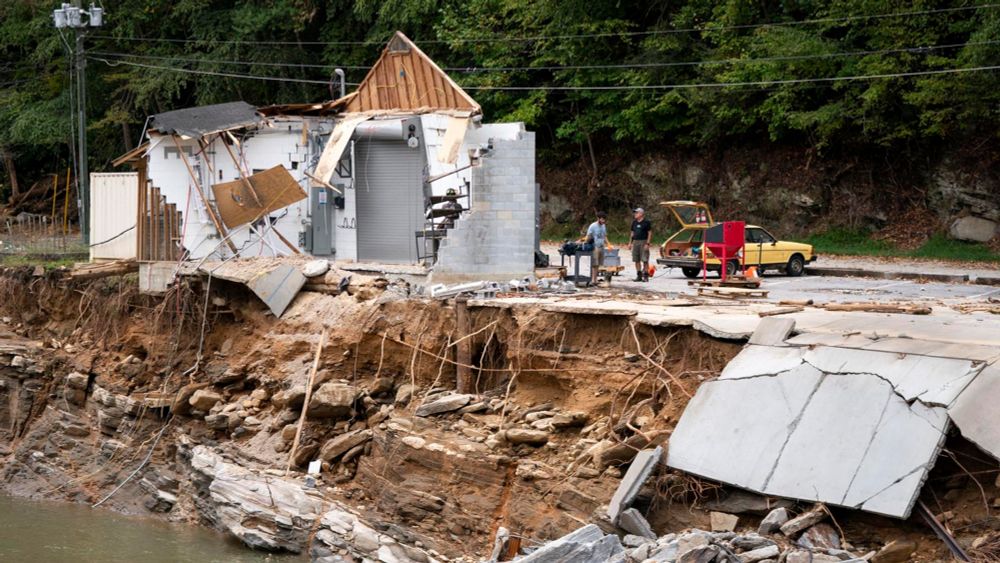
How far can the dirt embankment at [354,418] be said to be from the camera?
1495 centimetres

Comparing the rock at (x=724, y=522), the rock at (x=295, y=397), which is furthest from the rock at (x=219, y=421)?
the rock at (x=724, y=522)

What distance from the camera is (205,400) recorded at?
21.6 metres

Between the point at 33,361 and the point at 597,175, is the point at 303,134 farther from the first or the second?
the point at 597,175

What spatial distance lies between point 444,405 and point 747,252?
12.3 m

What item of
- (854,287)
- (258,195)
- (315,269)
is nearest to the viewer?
(315,269)

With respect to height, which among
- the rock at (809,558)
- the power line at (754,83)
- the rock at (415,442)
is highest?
the power line at (754,83)

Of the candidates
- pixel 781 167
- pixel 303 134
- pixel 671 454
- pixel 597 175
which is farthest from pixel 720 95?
pixel 671 454

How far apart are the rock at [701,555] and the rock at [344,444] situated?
7.59 m

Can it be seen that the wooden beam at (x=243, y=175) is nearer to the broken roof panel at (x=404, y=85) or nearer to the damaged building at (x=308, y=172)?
the damaged building at (x=308, y=172)

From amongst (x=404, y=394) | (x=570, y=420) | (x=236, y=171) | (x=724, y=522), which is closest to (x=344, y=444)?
(x=404, y=394)

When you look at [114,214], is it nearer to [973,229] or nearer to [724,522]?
[724,522]

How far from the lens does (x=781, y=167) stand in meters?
37.1

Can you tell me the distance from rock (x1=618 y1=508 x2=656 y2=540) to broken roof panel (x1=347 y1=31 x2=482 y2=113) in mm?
12868

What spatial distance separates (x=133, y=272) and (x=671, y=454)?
51.2 feet
